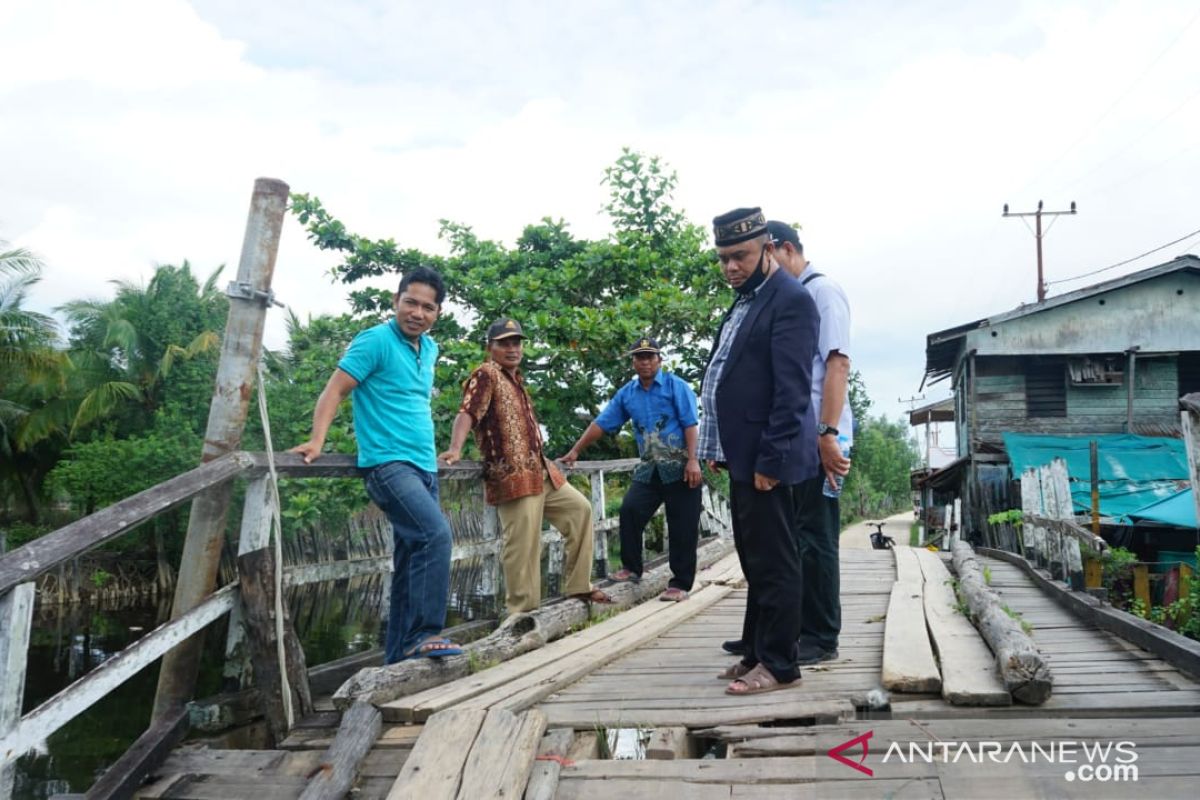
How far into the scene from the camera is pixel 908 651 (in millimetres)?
3457

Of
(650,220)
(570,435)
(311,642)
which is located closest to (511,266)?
(650,220)

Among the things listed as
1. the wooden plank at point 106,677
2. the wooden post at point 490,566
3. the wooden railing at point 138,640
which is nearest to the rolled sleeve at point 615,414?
the wooden post at point 490,566

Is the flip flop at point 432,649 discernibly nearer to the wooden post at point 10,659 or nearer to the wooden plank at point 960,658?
the wooden post at point 10,659

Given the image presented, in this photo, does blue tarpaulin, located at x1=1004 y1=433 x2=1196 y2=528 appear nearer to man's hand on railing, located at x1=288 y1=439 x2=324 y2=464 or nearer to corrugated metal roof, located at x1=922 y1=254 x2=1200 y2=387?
corrugated metal roof, located at x1=922 y1=254 x2=1200 y2=387

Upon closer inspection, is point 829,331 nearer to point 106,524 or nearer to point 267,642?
point 267,642

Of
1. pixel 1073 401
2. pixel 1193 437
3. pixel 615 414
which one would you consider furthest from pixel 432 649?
pixel 1073 401

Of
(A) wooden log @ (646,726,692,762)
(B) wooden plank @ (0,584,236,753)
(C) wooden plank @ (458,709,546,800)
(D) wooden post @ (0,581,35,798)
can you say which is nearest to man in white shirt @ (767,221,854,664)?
(A) wooden log @ (646,726,692,762)

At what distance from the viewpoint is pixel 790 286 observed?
327 cm

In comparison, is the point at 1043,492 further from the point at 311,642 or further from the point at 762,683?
the point at 311,642

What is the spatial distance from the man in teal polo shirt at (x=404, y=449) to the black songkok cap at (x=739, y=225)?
1308mm

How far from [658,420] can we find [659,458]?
242 millimetres

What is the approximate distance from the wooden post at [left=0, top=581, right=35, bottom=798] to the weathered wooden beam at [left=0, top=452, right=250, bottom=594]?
0.15 feet

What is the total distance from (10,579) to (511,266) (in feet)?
32.4

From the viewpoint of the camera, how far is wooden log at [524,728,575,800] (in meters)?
2.32
